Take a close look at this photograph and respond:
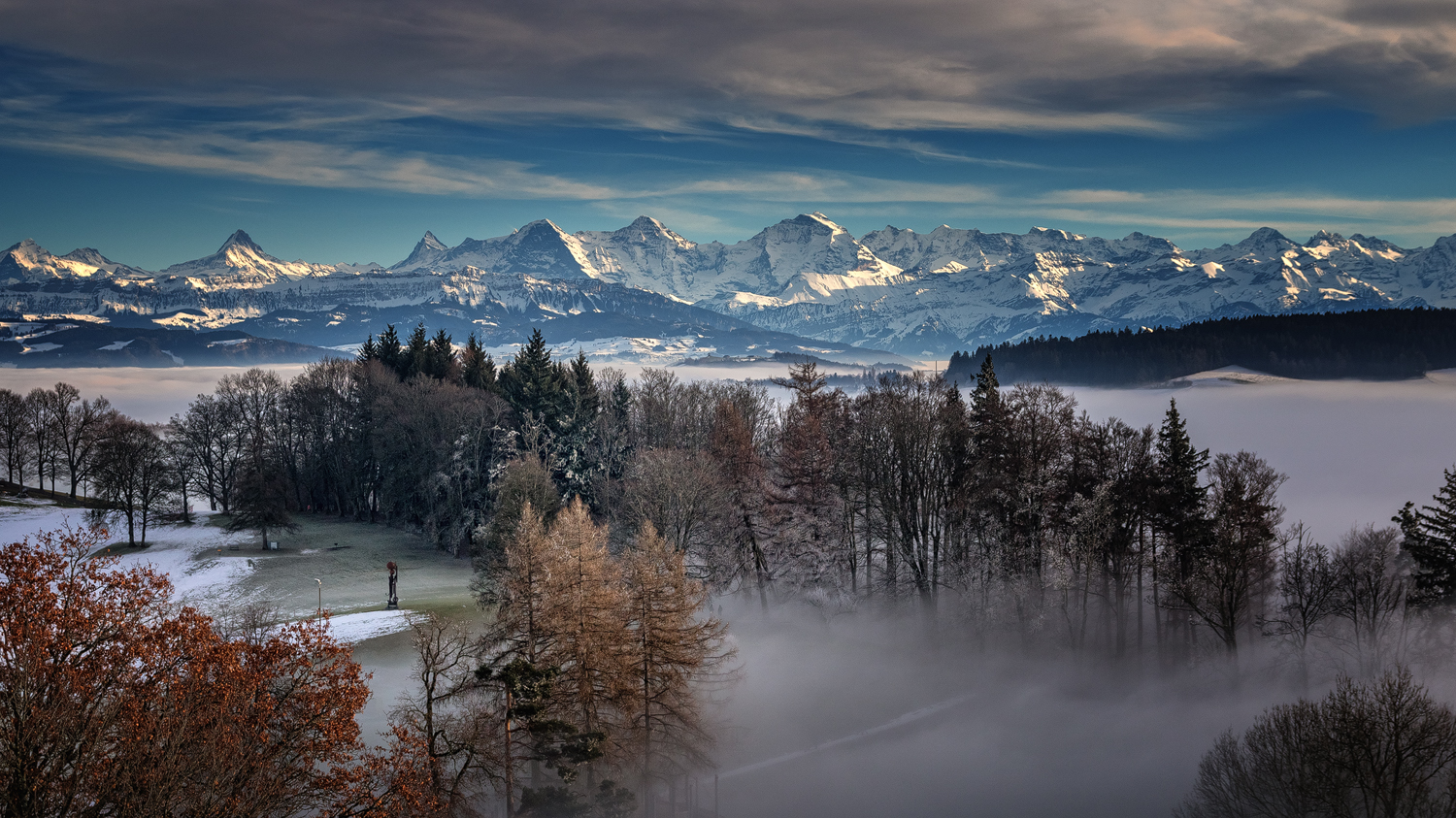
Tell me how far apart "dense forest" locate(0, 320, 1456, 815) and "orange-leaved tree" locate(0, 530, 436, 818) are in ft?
18.5

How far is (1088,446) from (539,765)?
109ft

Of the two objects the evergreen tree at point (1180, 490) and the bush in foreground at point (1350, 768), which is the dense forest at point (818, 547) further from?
the bush in foreground at point (1350, 768)

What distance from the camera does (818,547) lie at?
5441 cm

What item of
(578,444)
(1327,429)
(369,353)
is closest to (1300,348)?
(1327,429)

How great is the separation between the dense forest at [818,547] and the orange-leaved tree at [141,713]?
223 inches

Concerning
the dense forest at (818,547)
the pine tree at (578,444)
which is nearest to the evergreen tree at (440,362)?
the dense forest at (818,547)

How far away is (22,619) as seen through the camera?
1792cm

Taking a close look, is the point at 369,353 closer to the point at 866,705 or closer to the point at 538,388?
the point at 538,388

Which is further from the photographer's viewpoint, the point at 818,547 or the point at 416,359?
the point at 416,359

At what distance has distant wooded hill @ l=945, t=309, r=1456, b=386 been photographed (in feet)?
541

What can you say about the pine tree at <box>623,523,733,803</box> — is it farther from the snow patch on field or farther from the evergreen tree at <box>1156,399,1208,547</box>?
the evergreen tree at <box>1156,399,1208,547</box>

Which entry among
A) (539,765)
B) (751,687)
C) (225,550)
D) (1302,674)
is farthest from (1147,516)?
(225,550)

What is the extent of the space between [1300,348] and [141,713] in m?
206

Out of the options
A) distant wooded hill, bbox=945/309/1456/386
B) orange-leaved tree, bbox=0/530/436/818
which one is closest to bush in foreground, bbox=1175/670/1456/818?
orange-leaved tree, bbox=0/530/436/818
